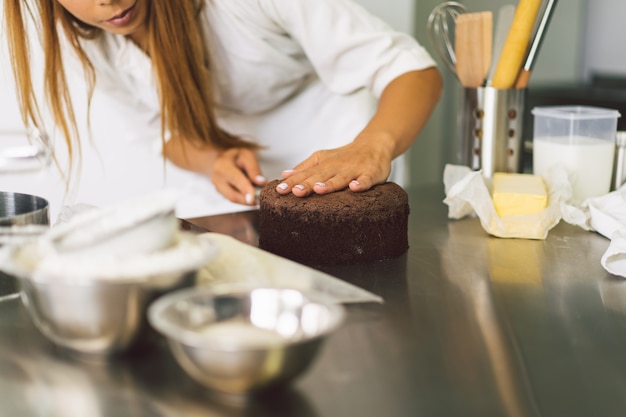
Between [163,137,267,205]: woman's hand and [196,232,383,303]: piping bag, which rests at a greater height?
[196,232,383,303]: piping bag

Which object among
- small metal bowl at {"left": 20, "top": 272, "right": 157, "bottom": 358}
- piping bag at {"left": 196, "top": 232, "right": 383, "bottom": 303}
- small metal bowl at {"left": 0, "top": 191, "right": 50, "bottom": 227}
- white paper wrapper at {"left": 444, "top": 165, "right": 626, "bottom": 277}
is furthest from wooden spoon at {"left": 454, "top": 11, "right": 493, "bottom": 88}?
small metal bowl at {"left": 20, "top": 272, "right": 157, "bottom": 358}

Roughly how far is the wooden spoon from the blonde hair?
52cm

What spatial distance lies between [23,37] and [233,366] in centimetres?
116

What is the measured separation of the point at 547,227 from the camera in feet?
4.10

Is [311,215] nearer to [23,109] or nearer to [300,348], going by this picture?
[300,348]

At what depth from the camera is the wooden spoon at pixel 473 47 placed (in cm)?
149

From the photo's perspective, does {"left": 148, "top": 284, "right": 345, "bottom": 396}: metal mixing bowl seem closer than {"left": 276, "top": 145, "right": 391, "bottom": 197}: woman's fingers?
Yes

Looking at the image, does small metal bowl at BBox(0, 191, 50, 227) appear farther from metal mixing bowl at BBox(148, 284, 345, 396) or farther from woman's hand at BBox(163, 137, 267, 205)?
woman's hand at BBox(163, 137, 267, 205)

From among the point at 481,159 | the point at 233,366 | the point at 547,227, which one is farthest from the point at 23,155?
the point at 481,159

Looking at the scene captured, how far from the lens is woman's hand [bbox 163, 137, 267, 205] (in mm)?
1607

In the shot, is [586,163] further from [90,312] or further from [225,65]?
[90,312]

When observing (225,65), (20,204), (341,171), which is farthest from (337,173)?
(225,65)

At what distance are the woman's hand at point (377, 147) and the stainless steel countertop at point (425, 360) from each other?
14 cm

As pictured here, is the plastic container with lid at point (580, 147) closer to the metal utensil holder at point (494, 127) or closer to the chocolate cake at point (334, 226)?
the metal utensil holder at point (494, 127)
